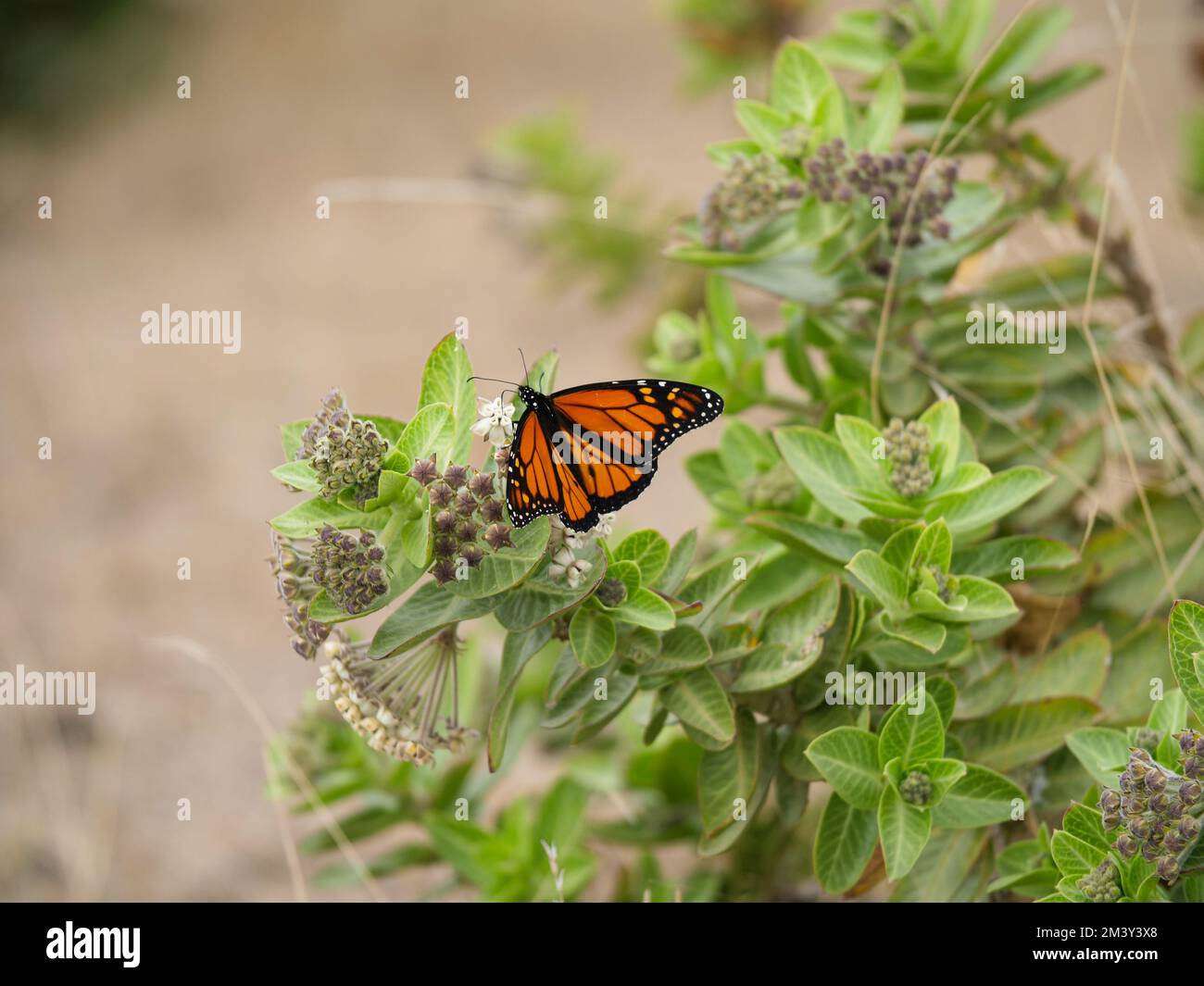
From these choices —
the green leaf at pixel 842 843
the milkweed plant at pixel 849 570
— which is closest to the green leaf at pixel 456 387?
the milkweed plant at pixel 849 570

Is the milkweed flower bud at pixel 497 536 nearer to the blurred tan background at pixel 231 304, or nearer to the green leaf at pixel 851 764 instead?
the green leaf at pixel 851 764

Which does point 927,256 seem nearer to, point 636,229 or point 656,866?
point 656,866

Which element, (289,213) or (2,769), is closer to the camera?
(2,769)

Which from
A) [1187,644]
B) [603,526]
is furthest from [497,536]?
[1187,644]

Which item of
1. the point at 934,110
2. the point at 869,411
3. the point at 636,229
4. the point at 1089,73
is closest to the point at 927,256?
the point at 869,411

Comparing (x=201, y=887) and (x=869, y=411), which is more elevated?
(x=869, y=411)

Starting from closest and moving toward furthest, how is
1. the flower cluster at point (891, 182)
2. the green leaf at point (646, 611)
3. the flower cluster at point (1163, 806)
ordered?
the flower cluster at point (1163, 806), the green leaf at point (646, 611), the flower cluster at point (891, 182)
